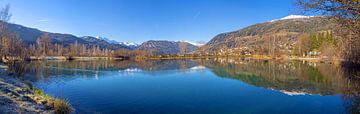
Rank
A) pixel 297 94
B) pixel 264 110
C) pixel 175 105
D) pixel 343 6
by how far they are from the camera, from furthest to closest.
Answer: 1. pixel 297 94
2. pixel 175 105
3. pixel 264 110
4. pixel 343 6

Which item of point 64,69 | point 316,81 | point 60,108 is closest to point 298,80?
point 316,81

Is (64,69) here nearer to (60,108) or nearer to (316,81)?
(60,108)

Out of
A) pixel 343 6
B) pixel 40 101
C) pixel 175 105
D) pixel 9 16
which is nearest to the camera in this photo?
pixel 343 6

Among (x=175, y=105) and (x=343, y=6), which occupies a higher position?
(x=343, y=6)

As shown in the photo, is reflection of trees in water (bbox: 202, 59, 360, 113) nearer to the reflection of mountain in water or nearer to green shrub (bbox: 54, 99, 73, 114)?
the reflection of mountain in water

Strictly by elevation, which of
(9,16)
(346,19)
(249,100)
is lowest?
(249,100)

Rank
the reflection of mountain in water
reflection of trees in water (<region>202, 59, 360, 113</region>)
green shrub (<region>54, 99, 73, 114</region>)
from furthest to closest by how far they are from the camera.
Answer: the reflection of mountain in water, reflection of trees in water (<region>202, 59, 360, 113</region>), green shrub (<region>54, 99, 73, 114</region>)

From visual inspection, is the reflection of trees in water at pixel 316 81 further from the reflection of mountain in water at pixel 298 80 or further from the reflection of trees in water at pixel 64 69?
the reflection of trees in water at pixel 64 69

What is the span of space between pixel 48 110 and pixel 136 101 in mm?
6793

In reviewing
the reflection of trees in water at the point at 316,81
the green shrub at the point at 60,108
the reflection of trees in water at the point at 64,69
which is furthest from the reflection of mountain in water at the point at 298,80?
the reflection of trees in water at the point at 64,69

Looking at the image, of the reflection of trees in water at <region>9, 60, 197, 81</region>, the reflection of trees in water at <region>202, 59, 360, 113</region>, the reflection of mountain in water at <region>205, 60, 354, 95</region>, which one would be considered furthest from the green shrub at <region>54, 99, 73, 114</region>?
the reflection of trees in water at <region>9, 60, 197, 81</region>

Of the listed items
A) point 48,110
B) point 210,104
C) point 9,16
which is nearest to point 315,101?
point 210,104

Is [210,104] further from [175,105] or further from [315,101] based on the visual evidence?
[315,101]

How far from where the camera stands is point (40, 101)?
14039 mm
